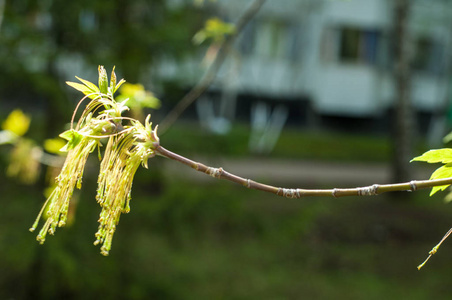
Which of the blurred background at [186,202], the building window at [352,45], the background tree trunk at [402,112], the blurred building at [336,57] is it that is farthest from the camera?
the building window at [352,45]

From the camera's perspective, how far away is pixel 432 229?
1020 centimetres

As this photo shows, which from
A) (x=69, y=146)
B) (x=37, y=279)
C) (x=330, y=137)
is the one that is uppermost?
(x=330, y=137)

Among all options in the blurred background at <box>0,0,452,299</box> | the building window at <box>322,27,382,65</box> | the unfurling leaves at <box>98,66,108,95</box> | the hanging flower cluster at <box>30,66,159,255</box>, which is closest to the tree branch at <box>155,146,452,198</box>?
the hanging flower cluster at <box>30,66,159,255</box>

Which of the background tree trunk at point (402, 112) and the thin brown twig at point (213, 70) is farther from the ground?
the background tree trunk at point (402, 112)

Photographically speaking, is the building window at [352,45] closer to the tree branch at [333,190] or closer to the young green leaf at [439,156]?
the young green leaf at [439,156]

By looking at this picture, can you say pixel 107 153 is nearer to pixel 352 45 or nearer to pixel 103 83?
pixel 103 83

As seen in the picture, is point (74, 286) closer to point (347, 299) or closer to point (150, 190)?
point (150, 190)

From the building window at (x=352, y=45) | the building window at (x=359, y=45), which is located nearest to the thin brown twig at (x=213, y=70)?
the building window at (x=352, y=45)

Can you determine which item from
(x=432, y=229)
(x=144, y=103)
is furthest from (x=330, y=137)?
(x=144, y=103)

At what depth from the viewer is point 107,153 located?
113 cm

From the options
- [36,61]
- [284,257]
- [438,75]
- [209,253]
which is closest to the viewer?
[36,61]

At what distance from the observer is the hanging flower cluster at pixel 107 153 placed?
3.47ft

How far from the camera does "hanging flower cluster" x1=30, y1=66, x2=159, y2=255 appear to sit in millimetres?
1058

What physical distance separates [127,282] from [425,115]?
753 inches
